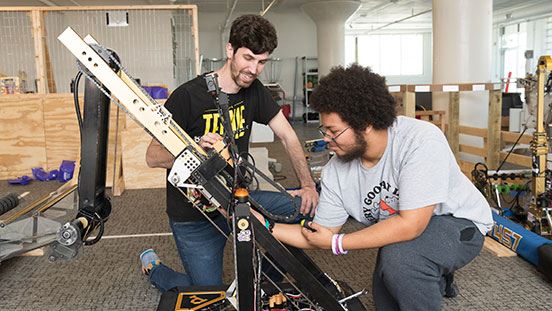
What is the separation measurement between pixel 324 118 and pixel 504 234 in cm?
192

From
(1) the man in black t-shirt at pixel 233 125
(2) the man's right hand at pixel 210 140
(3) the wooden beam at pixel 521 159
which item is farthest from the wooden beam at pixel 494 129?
(2) the man's right hand at pixel 210 140

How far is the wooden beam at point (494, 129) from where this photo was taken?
15.5 feet

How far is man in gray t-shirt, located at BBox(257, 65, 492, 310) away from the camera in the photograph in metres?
1.65

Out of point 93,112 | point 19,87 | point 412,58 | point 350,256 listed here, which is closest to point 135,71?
point 19,87

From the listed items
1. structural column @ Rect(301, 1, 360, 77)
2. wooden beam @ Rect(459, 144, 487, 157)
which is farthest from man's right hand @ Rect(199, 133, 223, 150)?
structural column @ Rect(301, 1, 360, 77)

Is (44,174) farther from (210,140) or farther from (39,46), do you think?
(210,140)

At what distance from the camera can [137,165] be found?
5273mm

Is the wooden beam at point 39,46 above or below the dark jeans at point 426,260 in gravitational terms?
above

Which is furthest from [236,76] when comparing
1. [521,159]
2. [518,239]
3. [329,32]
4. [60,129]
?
[329,32]

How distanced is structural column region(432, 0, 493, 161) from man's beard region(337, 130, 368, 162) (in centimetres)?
421

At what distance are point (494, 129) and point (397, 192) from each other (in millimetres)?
3364

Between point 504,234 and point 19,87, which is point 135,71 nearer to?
point 19,87

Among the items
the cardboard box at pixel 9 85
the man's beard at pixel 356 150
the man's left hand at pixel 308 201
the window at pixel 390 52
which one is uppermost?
the window at pixel 390 52

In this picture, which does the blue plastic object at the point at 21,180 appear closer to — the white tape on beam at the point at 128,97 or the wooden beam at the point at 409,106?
the wooden beam at the point at 409,106
